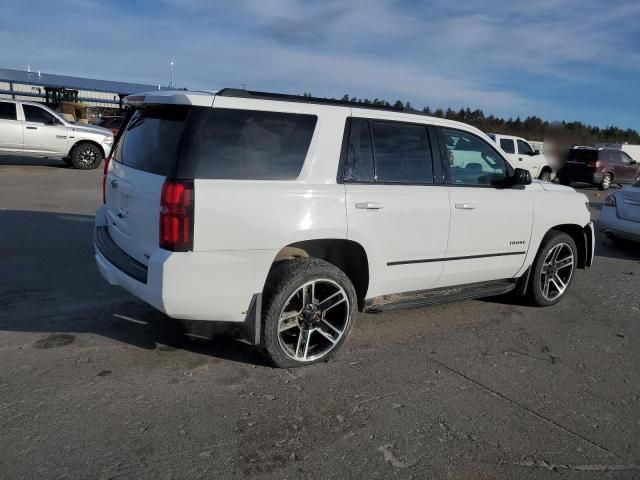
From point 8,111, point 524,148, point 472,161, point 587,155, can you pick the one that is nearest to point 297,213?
point 472,161

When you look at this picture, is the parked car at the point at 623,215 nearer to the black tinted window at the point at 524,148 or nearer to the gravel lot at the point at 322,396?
the gravel lot at the point at 322,396

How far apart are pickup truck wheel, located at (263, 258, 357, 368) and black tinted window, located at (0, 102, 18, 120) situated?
46.9 ft

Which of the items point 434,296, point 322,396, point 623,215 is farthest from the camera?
point 623,215

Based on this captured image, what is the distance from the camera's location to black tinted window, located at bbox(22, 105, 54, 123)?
15.4m

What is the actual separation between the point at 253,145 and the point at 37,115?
559 inches

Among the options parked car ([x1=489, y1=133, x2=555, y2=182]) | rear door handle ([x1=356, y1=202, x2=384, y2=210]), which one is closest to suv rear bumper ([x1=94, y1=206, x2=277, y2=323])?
rear door handle ([x1=356, y1=202, x2=384, y2=210])

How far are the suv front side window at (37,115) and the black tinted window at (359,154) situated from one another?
1400cm

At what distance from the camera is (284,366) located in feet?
12.9

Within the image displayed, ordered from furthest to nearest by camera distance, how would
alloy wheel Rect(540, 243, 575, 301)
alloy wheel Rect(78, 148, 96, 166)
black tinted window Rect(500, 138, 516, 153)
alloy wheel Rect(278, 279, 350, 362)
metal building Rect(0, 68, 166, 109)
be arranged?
1. metal building Rect(0, 68, 166, 109)
2. black tinted window Rect(500, 138, 516, 153)
3. alloy wheel Rect(78, 148, 96, 166)
4. alloy wheel Rect(540, 243, 575, 301)
5. alloy wheel Rect(278, 279, 350, 362)

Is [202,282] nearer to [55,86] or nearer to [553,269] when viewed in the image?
[553,269]

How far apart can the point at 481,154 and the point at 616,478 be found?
9.80ft

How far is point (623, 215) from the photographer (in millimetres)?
9070

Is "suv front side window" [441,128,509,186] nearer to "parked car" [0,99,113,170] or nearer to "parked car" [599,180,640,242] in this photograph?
"parked car" [599,180,640,242]

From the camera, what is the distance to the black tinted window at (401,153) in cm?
429
